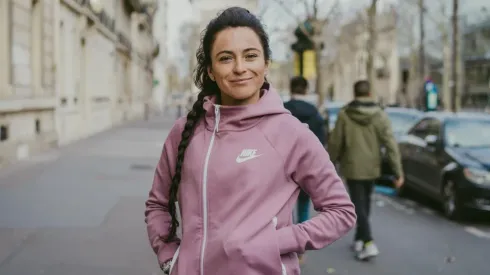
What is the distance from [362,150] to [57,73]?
13.4 meters

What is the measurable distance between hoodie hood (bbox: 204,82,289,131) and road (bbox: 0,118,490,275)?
13.1 ft

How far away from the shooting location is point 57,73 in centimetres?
1883

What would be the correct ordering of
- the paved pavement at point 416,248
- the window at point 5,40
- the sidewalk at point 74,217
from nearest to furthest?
the sidewalk at point 74,217 → the paved pavement at point 416,248 → the window at point 5,40

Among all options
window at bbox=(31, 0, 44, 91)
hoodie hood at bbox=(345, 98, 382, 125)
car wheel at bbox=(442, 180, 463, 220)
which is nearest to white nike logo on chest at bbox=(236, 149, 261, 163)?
hoodie hood at bbox=(345, 98, 382, 125)

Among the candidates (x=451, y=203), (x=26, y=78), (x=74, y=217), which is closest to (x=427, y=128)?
(x=451, y=203)

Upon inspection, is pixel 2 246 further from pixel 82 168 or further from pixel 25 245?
pixel 82 168

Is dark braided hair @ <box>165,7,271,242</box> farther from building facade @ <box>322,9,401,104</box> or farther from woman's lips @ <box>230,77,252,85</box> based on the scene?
building facade @ <box>322,9,401,104</box>

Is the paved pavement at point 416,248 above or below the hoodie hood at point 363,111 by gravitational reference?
below

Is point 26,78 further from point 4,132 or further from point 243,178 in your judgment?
point 243,178

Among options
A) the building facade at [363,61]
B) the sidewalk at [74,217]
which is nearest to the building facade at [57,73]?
the sidewalk at [74,217]

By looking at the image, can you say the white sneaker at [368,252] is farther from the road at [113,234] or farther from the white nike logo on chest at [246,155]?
the white nike logo on chest at [246,155]

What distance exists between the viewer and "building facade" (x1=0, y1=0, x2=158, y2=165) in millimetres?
13641

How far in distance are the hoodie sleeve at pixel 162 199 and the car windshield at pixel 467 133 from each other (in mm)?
8616

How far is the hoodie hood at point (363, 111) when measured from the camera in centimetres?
711
